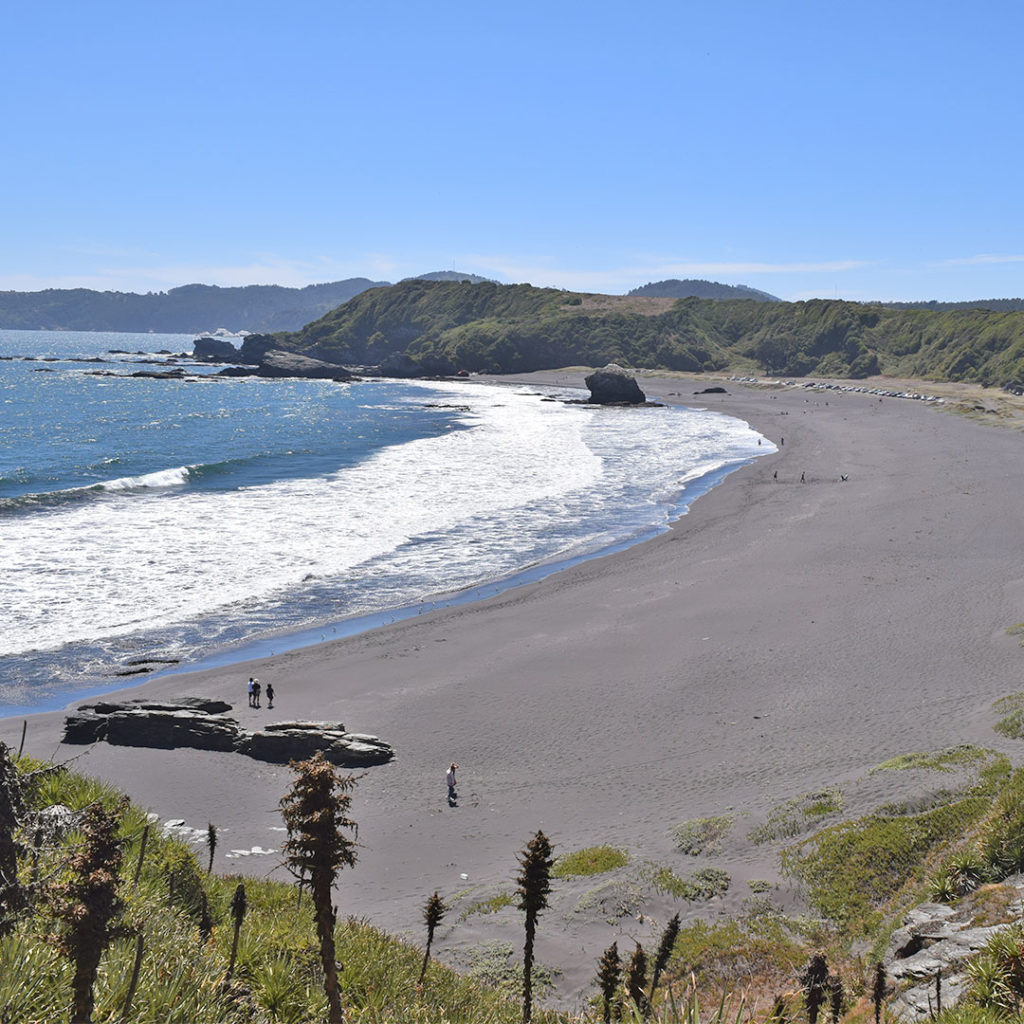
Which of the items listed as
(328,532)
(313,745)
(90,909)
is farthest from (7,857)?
(328,532)

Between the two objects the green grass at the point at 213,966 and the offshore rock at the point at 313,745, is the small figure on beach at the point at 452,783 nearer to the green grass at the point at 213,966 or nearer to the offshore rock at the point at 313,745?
the offshore rock at the point at 313,745

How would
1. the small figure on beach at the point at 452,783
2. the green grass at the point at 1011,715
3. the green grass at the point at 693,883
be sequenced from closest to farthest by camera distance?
the green grass at the point at 693,883
the small figure on beach at the point at 452,783
the green grass at the point at 1011,715

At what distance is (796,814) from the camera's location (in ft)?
54.9

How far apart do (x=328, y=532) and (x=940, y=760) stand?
30.1 meters

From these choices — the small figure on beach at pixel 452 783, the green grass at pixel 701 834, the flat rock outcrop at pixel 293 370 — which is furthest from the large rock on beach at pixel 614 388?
the green grass at pixel 701 834

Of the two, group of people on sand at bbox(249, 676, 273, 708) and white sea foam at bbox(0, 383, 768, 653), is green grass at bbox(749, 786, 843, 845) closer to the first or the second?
group of people on sand at bbox(249, 676, 273, 708)

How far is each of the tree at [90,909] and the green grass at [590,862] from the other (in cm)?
1092

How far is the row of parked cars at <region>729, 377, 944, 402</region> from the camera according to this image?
108 metres

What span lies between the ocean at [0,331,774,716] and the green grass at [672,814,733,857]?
15.7 metres

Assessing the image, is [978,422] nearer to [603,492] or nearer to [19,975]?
[603,492]

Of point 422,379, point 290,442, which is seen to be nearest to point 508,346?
point 422,379

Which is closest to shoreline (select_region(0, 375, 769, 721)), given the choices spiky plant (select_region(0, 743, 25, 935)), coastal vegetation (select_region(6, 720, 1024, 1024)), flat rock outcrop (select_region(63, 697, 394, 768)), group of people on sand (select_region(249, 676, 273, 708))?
flat rock outcrop (select_region(63, 697, 394, 768))

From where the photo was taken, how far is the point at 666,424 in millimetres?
90750

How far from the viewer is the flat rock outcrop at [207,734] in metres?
20.8
